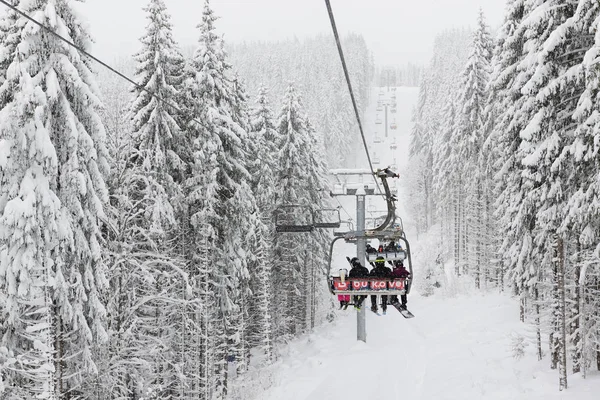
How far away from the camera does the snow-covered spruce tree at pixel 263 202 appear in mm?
28266

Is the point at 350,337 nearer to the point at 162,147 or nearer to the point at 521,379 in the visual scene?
the point at 521,379

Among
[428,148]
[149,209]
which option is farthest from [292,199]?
[428,148]

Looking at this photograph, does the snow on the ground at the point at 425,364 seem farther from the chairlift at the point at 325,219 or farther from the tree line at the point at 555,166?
the chairlift at the point at 325,219

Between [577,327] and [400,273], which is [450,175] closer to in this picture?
[577,327]

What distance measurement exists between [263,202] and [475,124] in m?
17.4

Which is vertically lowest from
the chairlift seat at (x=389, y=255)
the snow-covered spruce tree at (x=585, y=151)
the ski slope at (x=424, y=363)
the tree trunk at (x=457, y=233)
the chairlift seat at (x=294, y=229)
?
the ski slope at (x=424, y=363)

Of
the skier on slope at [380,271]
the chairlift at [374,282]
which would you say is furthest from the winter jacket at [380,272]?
the chairlift at [374,282]

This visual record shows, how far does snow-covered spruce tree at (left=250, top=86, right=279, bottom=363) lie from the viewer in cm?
2827

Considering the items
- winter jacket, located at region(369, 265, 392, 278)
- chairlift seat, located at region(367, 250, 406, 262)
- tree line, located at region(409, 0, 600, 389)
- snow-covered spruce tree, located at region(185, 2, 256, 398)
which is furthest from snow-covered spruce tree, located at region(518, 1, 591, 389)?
snow-covered spruce tree, located at region(185, 2, 256, 398)

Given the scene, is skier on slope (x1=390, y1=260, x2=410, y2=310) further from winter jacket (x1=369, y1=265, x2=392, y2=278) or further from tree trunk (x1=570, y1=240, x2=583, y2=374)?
tree trunk (x1=570, y1=240, x2=583, y2=374)

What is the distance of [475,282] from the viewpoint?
40.8 metres

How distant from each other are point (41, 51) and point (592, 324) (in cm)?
1891

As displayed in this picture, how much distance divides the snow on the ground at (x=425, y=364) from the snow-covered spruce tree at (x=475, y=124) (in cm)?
714

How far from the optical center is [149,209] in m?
17.5
